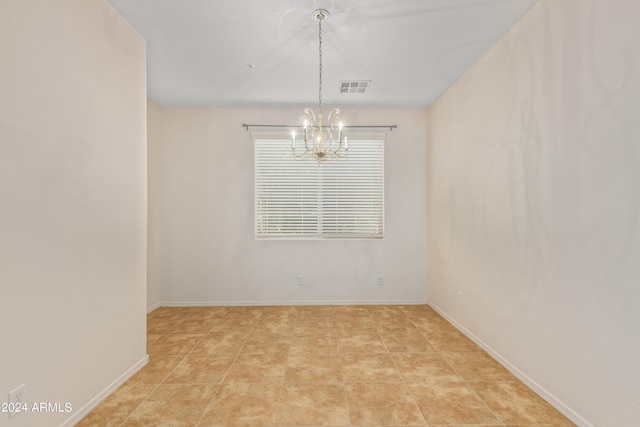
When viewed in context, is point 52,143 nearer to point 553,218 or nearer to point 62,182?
point 62,182

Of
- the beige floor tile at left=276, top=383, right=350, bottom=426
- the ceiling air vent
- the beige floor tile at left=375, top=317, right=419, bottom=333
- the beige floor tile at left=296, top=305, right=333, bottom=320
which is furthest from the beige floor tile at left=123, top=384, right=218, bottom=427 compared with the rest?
the ceiling air vent

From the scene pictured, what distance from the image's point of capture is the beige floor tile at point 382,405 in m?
1.86

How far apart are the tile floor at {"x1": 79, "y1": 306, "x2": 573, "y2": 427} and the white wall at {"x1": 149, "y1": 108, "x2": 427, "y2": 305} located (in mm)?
720

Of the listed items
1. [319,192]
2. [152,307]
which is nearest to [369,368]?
[319,192]

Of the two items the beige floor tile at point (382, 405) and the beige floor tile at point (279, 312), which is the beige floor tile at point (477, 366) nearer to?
A: the beige floor tile at point (382, 405)

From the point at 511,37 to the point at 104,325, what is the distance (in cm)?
384

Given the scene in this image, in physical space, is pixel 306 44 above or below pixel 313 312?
above

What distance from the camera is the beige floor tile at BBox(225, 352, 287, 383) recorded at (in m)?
2.33

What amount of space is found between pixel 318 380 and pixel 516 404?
139cm

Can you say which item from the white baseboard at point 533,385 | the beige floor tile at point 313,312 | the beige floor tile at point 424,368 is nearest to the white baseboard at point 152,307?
the beige floor tile at point 313,312

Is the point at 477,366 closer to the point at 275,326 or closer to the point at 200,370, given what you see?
the point at 275,326

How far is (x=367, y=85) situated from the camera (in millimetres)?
3490

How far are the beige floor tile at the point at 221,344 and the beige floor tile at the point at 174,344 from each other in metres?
0.07

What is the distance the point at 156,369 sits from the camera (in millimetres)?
2482
